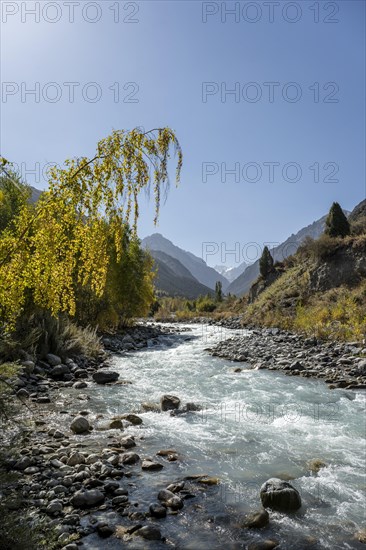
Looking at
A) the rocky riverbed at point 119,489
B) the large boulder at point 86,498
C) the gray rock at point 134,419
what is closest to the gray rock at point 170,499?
the rocky riverbed at point 119,489

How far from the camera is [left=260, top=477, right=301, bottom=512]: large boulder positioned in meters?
4.55

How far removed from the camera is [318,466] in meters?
5.82

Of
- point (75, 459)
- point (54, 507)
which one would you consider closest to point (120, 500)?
point (54, 507)

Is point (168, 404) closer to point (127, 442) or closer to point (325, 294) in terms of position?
point (127, 442)

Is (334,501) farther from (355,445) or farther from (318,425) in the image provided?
(318,425)

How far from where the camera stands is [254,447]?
21.4 feet

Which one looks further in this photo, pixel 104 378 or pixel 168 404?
pixel 104 378

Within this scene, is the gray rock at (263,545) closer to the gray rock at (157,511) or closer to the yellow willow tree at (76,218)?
the gray rock at (157,511)

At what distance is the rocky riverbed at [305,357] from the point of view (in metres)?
12.1

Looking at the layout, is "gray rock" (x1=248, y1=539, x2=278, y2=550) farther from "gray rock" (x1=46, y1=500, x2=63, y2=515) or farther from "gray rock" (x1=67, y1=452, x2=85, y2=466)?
"gray rock" (x1=67, y1=452, x2=85, y2=466)

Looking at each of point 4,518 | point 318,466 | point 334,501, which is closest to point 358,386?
point 318,466

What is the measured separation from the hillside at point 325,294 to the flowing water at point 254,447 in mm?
8708

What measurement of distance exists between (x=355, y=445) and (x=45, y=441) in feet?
18.6

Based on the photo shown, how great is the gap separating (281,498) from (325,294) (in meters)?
24.7
